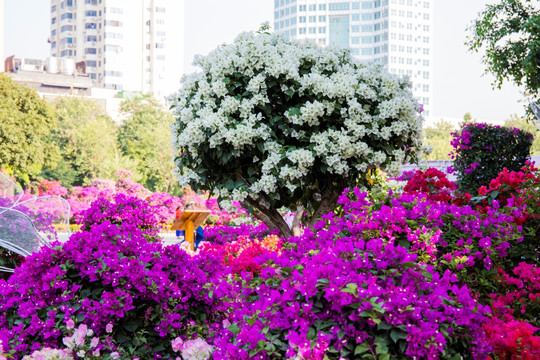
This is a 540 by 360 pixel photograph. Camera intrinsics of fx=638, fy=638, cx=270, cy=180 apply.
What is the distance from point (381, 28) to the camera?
126625 mm

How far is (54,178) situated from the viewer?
40.0 metres

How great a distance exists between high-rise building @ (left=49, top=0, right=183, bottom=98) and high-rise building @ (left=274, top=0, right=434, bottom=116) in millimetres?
29428

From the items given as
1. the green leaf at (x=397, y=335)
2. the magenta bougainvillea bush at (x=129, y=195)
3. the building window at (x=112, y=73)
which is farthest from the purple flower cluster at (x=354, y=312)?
the building window at (x=112, y=73)

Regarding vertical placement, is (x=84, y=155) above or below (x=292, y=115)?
below

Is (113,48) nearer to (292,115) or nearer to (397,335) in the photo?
(292,115)

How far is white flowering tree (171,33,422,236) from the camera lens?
5613 mm

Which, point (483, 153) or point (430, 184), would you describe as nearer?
point (430, 184)

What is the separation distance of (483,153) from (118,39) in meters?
101

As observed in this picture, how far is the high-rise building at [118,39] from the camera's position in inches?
4168

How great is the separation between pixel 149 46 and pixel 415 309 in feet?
368

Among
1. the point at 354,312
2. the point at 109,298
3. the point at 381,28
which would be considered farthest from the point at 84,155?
the point at 381,28

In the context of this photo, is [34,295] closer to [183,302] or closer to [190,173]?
[183,302]

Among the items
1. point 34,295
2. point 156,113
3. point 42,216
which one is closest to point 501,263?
point 34,295

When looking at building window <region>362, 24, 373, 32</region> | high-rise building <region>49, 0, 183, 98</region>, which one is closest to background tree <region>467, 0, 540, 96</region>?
high-rise building <region>49, 0, 183, 98</region>
